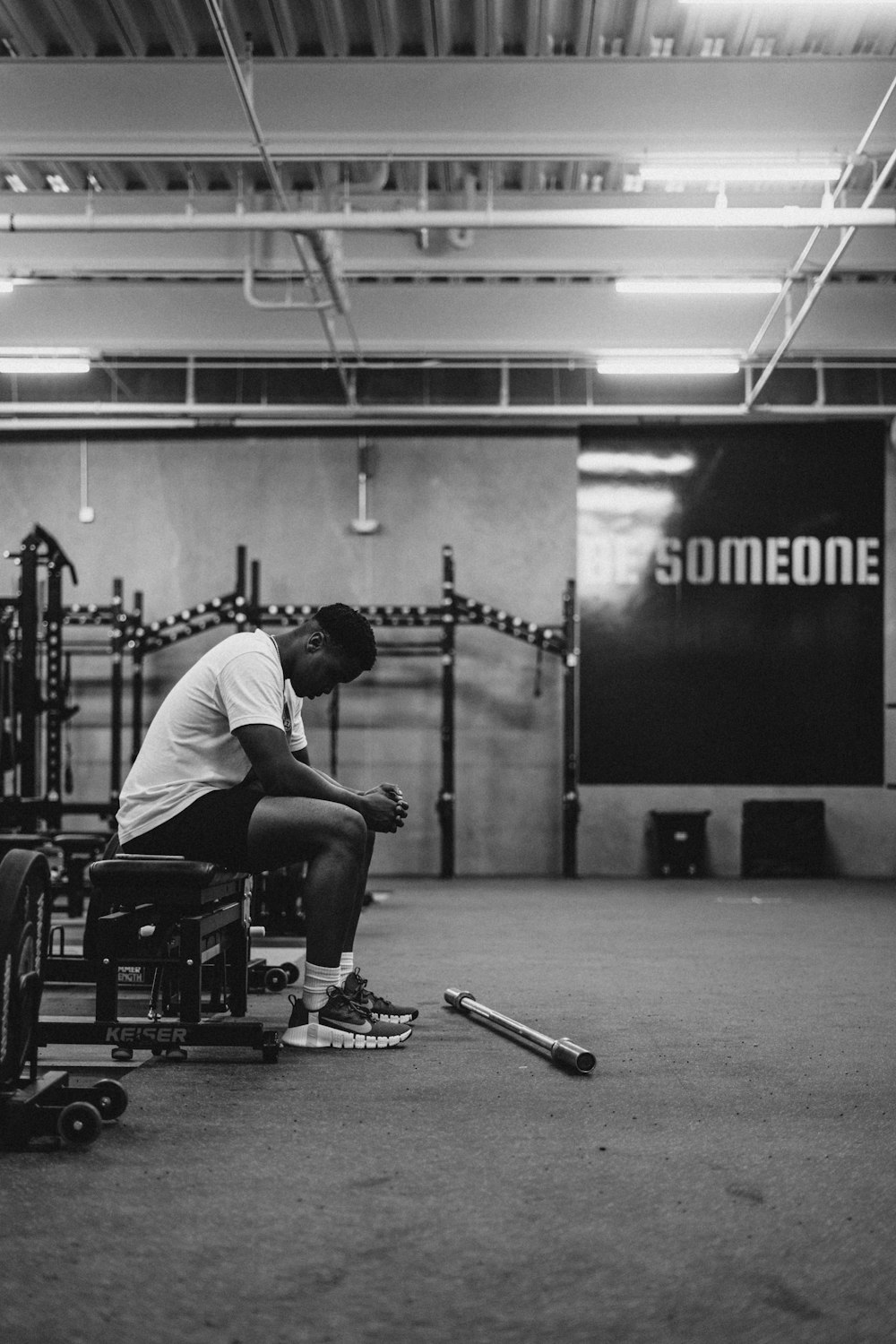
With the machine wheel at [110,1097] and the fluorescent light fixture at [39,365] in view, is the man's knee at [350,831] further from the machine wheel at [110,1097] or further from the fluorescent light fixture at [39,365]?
the fluorescent light fixture at [39,365]

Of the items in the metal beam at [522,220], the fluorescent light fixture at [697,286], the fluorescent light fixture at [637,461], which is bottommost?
the fluorescent light fixture at [637,461]

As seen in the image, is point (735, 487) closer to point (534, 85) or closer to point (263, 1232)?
point (534, 85)

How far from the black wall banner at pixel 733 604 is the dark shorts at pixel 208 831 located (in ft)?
19.8

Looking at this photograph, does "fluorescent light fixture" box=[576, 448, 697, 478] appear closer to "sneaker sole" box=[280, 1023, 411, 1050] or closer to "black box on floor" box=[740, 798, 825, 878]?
"black box on floor" box=[740, 798, 825, 878]

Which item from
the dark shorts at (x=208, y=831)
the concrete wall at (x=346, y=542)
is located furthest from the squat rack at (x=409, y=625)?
the dark shorts at (x=208, y=831)

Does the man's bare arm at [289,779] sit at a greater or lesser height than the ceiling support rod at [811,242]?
lesser

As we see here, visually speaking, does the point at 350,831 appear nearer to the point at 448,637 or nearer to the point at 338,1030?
the point at 338,1030

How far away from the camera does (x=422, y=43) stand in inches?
217

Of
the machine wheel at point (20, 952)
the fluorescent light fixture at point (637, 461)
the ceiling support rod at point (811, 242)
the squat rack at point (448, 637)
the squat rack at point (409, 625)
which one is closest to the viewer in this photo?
the machine wheel at point (20, 952)

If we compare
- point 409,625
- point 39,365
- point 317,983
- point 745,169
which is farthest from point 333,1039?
point 39,365

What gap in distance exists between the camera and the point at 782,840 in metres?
8.64

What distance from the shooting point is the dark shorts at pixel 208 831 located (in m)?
3.02

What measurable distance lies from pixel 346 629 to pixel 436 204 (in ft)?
14.9

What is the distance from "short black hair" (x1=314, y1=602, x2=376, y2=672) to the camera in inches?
Result: 123
